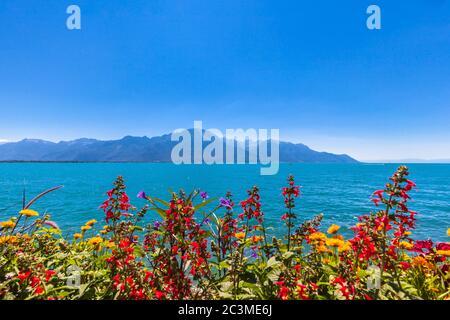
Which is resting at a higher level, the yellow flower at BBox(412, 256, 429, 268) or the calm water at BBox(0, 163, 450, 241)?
the yellow flower at BBox(412, 256, 429, 268)

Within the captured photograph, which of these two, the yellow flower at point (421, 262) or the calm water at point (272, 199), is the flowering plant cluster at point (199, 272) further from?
the calm water at point (272, 199)

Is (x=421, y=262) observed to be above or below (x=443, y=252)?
below

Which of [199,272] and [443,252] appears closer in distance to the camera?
[199,272]

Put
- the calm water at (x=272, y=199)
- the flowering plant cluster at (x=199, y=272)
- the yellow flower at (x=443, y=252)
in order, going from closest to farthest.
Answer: the flowering plant cluster at (x=199, y=272), the yellow flower at (x=443, y=252), the calm water at (x=272, y=199)

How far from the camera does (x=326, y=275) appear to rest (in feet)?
9.70

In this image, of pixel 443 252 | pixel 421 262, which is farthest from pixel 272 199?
pixel 443 252

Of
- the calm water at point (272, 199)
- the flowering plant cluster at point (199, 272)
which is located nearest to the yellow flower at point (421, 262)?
the flowering plant cluster at point (199, 272)

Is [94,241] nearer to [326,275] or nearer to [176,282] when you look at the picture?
[176,282]

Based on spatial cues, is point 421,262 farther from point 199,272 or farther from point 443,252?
point 199,272

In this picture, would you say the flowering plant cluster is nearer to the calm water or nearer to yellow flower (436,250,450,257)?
yellow flower (436,250,450,257)

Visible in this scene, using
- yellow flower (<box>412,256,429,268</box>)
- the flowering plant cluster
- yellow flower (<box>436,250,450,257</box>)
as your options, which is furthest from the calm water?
yellow flower (<box>436,250,450,257</box>)

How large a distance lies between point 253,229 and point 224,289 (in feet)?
5.46

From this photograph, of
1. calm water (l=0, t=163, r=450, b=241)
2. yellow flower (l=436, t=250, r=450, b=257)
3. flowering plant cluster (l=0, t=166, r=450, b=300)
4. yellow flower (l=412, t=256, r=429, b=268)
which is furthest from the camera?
calm water (l=0, t=163, r=450, b=241)

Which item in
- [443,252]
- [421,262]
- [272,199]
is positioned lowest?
[272,199]
